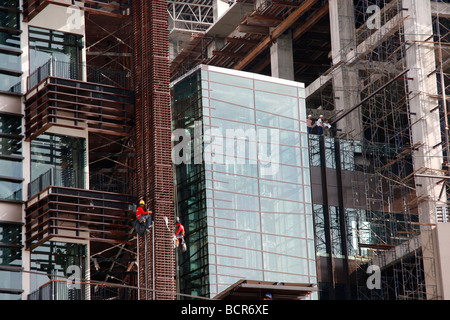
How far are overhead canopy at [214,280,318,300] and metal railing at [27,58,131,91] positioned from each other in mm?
19806

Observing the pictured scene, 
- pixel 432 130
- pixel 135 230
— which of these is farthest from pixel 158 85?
pixel 432 130

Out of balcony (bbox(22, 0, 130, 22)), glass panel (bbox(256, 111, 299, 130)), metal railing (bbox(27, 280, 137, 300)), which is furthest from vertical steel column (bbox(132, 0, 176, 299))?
glass panel (bbox(256, 111, 299, 130))

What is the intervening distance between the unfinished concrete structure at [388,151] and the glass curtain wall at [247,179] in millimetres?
4540

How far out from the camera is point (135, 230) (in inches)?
2346

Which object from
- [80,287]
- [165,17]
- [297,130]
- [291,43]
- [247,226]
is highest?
[291,43]

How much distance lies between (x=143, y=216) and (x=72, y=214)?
3718 mm

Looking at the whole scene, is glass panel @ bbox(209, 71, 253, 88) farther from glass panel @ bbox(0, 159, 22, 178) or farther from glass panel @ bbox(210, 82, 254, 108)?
glass panel @ bbox(0, 159, 22, 178)

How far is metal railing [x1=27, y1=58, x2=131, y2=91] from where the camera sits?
6062 cm

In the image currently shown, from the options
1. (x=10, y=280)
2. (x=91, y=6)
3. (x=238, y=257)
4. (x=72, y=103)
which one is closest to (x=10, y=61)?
(x=72, y=103)

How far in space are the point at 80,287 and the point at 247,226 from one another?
1317 centimetres

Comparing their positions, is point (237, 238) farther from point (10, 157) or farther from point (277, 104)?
point (10, 157)

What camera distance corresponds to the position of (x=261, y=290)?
45.8 metres

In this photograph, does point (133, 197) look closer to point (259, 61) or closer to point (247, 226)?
point (247, 226)

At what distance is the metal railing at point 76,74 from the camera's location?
60.6 meters
